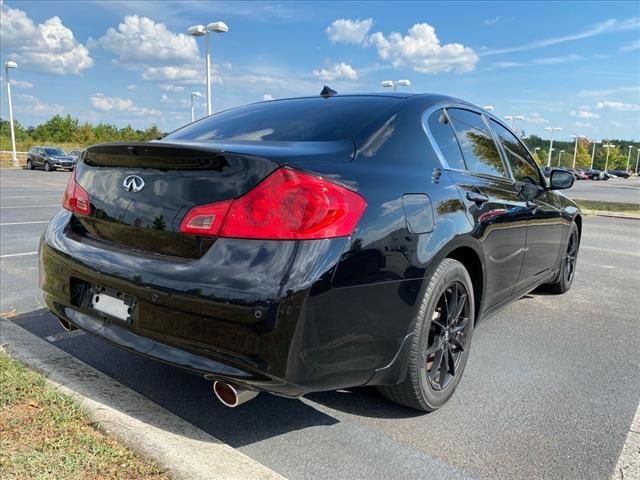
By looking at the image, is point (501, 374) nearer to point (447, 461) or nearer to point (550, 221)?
point (447, 461)

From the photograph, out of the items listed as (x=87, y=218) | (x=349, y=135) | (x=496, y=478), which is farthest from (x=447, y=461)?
(x=87, y=218)

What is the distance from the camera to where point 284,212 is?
6.54ft

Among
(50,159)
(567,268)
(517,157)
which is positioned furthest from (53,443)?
(50,159)

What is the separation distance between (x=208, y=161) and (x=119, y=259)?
591 millimetres

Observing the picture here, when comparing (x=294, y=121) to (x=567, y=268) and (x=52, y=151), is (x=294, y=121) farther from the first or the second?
(x=52, y=151)

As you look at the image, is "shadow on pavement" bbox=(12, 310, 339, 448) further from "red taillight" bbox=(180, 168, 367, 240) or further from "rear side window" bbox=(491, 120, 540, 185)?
"rear side window" bbox=(491, 120, 540, 185)

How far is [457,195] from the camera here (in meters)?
2.79

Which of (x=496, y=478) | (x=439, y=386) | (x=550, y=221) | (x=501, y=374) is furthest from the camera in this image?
(x=550, y=221)

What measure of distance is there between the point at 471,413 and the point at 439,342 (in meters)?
0.40

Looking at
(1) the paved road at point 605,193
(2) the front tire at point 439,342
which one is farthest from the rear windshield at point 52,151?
(2) the front tire at point 439,342

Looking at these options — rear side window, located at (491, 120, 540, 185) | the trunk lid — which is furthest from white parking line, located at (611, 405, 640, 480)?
rear side window, located at (491, 120, 540, 185)

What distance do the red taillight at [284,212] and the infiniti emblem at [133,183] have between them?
392 millimetres

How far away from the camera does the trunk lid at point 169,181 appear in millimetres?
2086

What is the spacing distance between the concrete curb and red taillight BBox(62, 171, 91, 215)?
874mm
